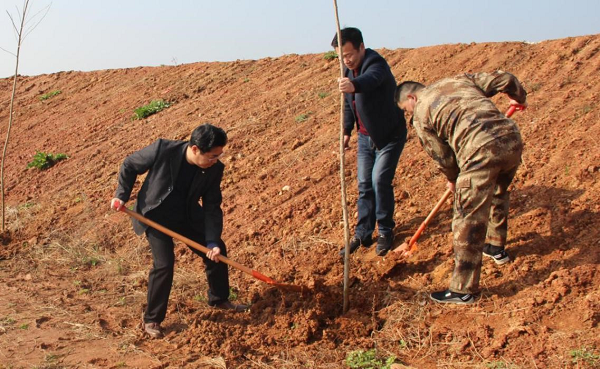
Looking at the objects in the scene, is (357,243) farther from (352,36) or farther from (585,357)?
(585,357)

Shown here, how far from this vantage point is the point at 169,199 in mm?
4043

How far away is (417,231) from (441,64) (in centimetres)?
458

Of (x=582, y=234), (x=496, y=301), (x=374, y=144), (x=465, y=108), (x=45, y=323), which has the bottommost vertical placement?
(x=45, y=323)

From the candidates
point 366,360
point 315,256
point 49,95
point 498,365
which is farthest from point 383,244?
point 49,95

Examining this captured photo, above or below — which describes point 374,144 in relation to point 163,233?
above

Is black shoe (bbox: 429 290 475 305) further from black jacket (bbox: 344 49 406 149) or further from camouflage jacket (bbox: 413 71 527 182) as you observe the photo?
black jacket (bbox: 344 49 406 149)

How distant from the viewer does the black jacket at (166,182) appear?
396cm

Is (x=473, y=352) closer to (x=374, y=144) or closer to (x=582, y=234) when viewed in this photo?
(x=582, y=234)

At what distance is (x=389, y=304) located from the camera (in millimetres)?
4207

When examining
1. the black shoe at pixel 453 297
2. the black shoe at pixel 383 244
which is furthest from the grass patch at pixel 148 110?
the black shoe at pixel 453 297

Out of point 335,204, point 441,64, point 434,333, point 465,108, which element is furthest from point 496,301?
point 441,64

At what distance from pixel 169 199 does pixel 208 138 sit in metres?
0.63

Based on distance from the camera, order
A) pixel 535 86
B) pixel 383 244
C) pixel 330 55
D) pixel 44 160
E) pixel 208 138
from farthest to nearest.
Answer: pixel 330 55, pixel 44 160, pixel 535 86, pixel 383 244, pixel 208 138

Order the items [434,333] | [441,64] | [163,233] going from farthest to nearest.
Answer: [441,64] → [163,233] → [434,333]
